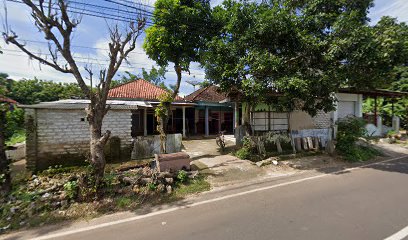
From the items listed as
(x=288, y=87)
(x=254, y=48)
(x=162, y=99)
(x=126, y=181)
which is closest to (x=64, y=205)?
(x=126, y=181)

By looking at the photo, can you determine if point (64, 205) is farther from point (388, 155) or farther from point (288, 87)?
point (388, 155)

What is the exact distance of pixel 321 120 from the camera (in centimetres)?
1389

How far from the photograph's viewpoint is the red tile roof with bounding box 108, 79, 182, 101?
14.6m

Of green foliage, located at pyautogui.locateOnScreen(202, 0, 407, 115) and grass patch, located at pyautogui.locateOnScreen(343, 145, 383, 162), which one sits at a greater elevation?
green foliage, located at pyautogui.locateOnScreen(202, 0, 407, 115)

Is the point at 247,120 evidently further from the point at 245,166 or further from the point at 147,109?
the point at 147,109

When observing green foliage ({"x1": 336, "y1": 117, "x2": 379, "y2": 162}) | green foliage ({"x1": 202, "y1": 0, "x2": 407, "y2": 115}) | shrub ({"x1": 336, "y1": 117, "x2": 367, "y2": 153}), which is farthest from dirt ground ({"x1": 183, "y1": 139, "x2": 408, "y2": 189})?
green foliage ({"x1": 202, "y1": 0, "x2": 407, "y2": 115})

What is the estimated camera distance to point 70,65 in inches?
201

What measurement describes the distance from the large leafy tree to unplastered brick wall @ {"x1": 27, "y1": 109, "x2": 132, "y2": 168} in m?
3.24

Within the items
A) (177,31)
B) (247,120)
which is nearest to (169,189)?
(247,120)

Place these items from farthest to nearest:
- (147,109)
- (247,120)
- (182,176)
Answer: (147,109) → (247,120) → (182,176)

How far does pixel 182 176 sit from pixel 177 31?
24.0 feet

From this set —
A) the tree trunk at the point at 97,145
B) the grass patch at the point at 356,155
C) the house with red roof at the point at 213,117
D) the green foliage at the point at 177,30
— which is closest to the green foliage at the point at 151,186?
the tree trunk at the point at 97,145

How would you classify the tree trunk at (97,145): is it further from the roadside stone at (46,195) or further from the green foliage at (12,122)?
the green foliage at (12,122)

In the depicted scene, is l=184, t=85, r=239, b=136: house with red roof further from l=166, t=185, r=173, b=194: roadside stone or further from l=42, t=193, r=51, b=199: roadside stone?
l=42, t=193, r=51, b=199: roadside stone
